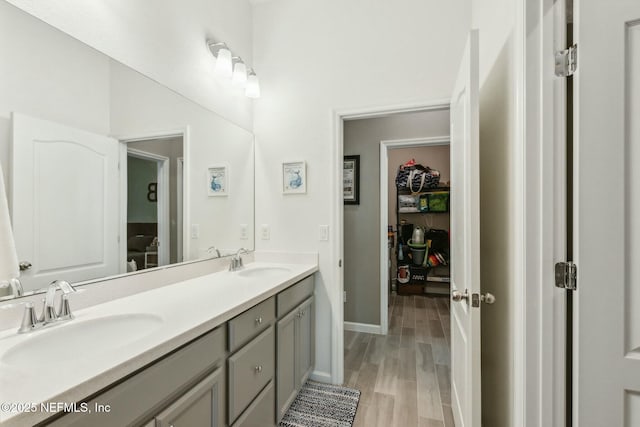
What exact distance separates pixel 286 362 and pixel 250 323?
55 centimetres

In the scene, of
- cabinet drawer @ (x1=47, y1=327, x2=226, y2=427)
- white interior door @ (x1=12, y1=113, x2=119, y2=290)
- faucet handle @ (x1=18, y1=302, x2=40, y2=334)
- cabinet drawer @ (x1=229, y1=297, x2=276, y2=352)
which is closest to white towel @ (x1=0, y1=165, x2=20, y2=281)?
white interior door @ (x1=12, y1=113, x2=119, y2=290)

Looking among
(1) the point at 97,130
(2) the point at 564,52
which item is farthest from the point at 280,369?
(2) the point at 564,52

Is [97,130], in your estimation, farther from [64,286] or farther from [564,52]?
[564,52]

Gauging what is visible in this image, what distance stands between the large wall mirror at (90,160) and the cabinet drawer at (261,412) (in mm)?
862

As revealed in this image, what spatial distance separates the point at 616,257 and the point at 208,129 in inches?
82.7

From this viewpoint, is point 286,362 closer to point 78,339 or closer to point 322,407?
point 322,407

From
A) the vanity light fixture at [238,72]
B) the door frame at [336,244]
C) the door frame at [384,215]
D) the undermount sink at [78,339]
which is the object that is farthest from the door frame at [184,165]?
the door frame at [384,215]

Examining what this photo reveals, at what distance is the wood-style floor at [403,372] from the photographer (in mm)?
1815

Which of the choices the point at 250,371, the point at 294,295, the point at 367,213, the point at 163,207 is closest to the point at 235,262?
the point at 294,295

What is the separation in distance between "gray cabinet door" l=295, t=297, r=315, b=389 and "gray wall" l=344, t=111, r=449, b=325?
1145 mm

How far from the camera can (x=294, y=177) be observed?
2.27 metres

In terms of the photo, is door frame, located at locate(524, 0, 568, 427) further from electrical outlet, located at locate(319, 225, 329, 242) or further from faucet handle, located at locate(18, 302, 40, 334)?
faucet handle, located at locate(18, 302, 40, 334)

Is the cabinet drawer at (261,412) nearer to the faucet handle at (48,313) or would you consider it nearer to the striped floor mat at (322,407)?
the striped floor mat at (322,407)

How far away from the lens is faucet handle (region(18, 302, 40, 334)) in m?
0.92
